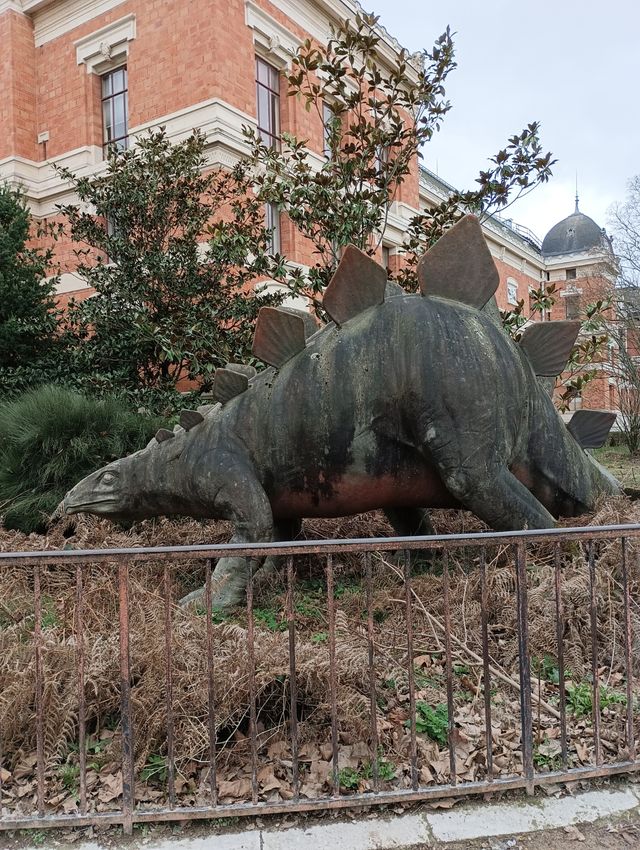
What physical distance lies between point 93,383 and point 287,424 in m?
5.77

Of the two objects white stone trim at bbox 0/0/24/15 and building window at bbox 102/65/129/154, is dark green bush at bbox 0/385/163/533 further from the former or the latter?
white stone trim at bbox 0/0/24/15

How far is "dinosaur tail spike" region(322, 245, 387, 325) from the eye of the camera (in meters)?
3.24

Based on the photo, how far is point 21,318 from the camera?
30.0ft

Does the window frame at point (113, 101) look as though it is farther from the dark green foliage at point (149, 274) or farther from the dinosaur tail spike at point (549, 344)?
the dinosaur tail spike at point (549, 344)

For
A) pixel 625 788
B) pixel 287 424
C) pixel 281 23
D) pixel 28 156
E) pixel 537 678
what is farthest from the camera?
pixel 28 156

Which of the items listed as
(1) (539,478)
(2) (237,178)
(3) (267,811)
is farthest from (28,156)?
(3) (267,811)

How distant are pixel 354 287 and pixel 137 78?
1327cm

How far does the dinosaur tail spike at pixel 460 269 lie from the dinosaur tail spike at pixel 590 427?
1138mm

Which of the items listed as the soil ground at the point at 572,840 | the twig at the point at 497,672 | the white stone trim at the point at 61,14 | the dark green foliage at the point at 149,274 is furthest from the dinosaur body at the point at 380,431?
the white stone trim at the point at 61,14

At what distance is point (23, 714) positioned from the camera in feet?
7.93

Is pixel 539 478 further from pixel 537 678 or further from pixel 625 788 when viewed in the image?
pixel 625 788

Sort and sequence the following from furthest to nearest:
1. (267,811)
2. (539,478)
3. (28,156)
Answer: (28,156) → (539,478) → (267,811)

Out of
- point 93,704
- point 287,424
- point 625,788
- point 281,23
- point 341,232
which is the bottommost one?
point 625,788

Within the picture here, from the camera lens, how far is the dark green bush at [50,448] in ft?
19.9
